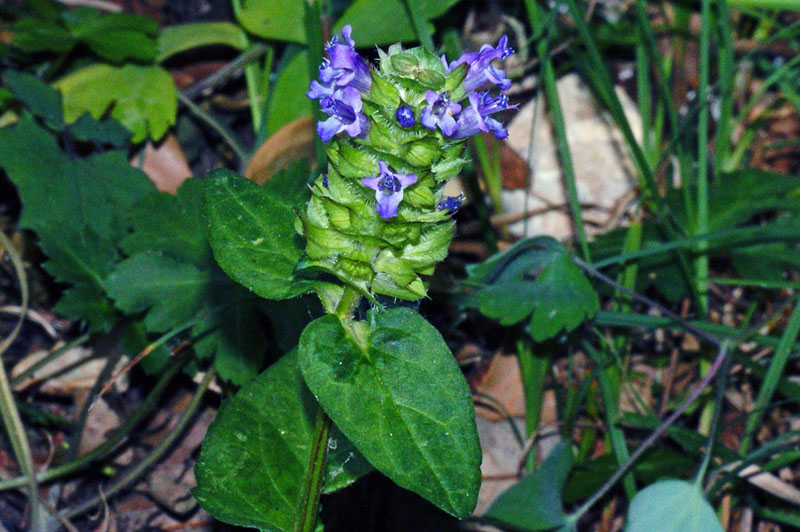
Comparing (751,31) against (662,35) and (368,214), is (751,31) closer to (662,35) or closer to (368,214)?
(662,35)

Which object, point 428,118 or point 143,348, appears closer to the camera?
point 428,118

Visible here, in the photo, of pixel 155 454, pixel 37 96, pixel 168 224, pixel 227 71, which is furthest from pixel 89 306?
pixel 227 71

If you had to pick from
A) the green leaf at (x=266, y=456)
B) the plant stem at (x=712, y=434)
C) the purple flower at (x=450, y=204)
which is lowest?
the plant stem at (x=712, y=434)

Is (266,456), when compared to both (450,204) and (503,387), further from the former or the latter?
(503,387)

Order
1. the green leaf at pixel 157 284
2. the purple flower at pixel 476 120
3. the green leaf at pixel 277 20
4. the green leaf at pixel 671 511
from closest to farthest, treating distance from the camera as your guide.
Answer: the purple flower at pixel 476 120, the green leaf at pixel 671 511, the green leaf at pixel 157 284, the green leaf at pixel 277 20

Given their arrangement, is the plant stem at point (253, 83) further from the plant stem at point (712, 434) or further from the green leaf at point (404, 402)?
the plant stem at point (712, 434)

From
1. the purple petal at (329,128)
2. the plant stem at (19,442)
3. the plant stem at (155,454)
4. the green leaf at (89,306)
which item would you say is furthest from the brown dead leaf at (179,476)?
the purple petal at (329,128)

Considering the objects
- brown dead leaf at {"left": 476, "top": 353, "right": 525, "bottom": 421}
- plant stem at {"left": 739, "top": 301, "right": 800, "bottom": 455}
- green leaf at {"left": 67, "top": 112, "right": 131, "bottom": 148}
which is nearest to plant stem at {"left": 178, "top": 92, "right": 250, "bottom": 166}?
green leaf at {"left": 67, "top": 112, "right": 131, "bottom": 148}
